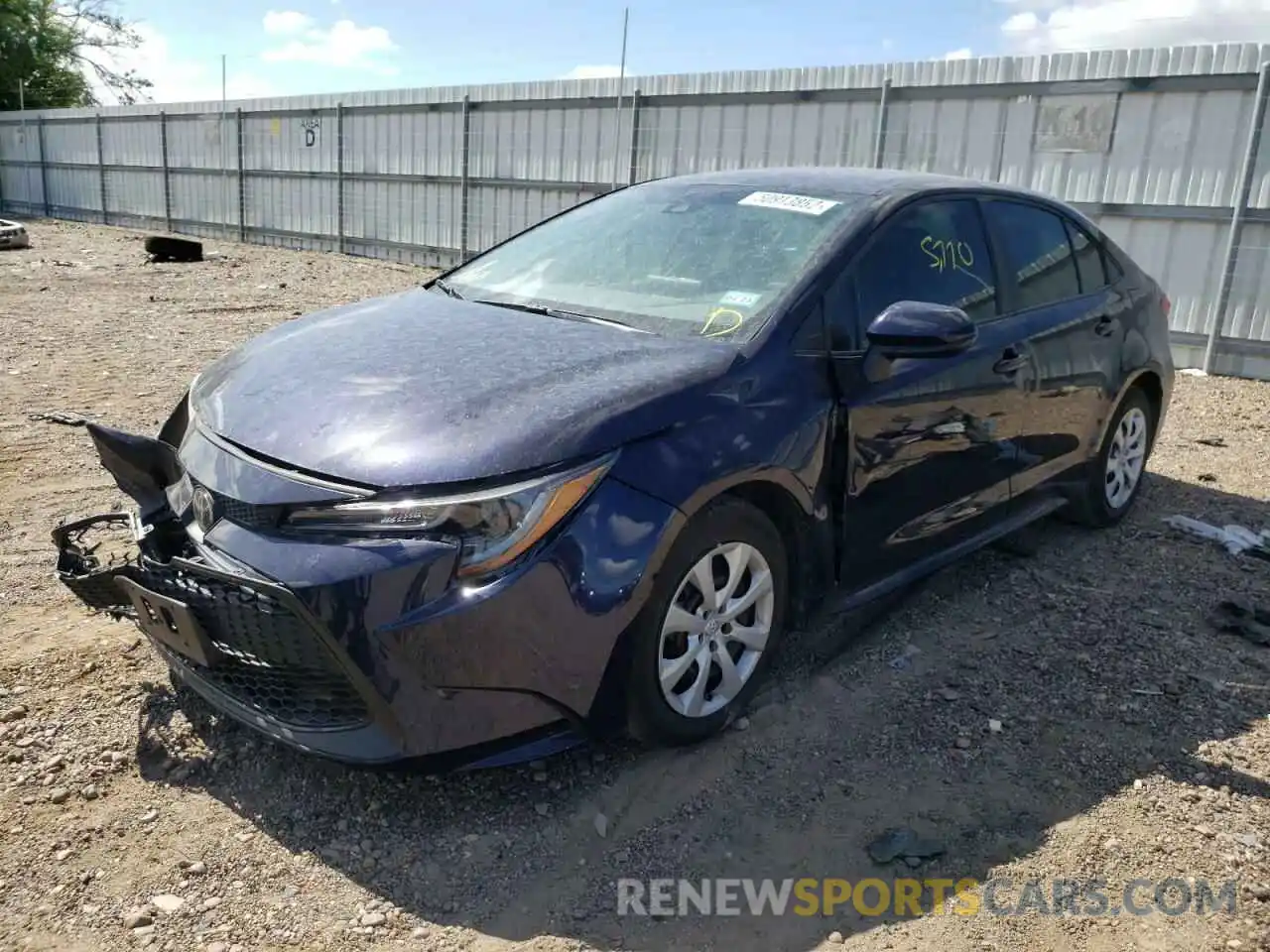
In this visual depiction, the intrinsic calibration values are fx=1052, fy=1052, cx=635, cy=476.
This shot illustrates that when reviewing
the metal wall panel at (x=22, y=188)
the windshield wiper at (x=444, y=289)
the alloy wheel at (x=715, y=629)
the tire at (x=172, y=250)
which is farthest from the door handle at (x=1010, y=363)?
the metal wall panel at (x=22, y=188)

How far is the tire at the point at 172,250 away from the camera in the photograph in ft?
56.5

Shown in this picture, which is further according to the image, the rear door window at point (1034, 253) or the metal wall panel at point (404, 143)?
the metal wall panel at point (404, 143)

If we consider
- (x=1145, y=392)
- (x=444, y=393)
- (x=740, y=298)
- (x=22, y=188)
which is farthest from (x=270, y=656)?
(x=22, y=188)

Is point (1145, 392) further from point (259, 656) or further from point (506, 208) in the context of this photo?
point (506, 208)

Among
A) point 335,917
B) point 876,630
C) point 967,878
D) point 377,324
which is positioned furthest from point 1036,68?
point 335,917

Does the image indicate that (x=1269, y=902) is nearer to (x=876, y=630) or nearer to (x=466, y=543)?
(x=876, y=630)

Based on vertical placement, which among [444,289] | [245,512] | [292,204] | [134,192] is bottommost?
[134,192]

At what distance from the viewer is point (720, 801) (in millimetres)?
2797

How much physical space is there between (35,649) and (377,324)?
1.54 meters

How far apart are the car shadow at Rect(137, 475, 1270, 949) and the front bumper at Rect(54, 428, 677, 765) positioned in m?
0.21

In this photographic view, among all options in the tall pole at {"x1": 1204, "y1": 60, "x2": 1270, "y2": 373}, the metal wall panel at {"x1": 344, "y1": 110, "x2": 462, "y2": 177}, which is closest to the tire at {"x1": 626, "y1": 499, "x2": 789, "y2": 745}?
the tall pole at {"x1": 1204, "y1": 60, "x2": 1270, "y2": 373}

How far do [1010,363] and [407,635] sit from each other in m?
2.57

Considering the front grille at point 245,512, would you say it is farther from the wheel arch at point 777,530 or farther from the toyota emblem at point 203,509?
→ the wheel arch at point 777,530

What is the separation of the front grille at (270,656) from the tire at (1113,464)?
12.0ft
